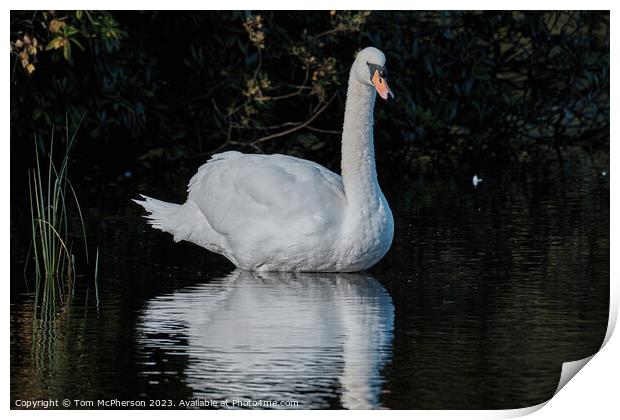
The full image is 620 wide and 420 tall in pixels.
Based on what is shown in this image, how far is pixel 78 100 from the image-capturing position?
45.6 feet

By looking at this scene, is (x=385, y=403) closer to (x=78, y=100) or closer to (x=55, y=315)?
(x=55, y=315)

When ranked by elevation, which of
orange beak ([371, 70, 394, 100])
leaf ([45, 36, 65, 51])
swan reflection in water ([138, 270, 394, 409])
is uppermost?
leaf ([45, 36, 65, 51])

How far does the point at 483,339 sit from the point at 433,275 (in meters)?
1.80

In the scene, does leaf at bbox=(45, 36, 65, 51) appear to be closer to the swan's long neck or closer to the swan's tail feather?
the swan's tail feather

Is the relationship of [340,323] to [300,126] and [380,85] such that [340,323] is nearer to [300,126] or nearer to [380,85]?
[380,85]

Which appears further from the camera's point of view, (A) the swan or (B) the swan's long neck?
(B) the swan's long neck

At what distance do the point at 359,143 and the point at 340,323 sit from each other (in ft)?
6.31

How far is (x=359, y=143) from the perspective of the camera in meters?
10.3

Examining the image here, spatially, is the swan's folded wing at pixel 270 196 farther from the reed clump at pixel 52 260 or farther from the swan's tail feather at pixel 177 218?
the reed clump at pixel 52 260

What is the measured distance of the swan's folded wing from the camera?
32.3ft

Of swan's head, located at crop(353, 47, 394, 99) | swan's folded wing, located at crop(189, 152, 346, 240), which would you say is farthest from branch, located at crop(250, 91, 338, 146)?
swan's head, located at crop(353, 47, 394, 99)

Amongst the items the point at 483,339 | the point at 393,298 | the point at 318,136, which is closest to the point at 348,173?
the point at 393,298

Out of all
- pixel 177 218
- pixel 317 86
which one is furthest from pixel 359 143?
pixel 317 86

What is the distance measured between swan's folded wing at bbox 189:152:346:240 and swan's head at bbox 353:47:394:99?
2.30ft
